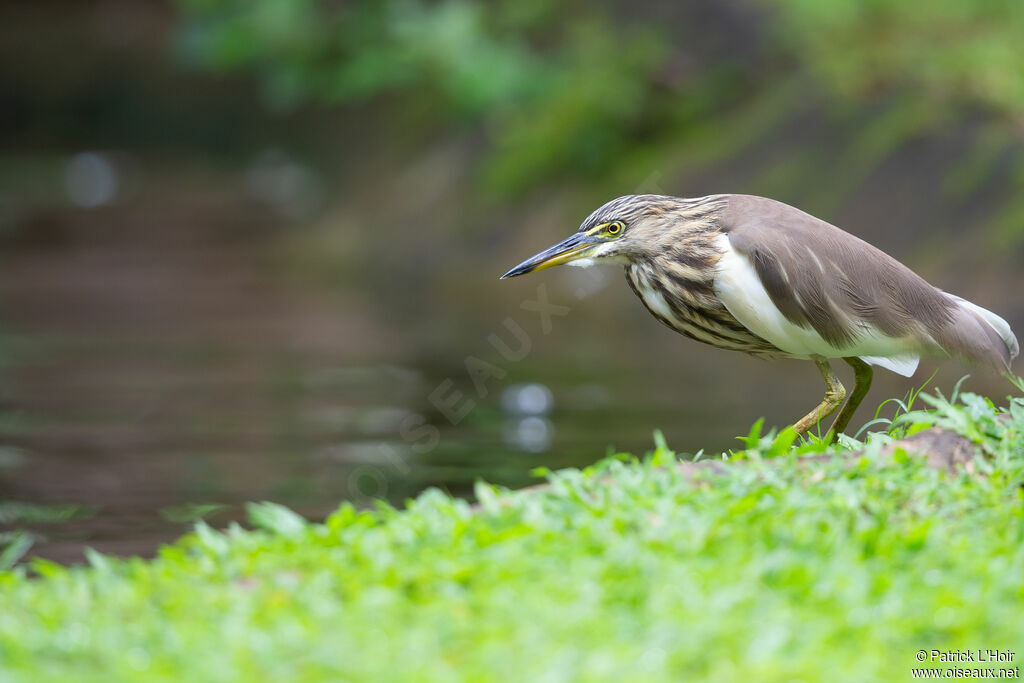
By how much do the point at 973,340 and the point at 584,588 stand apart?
2271 mm

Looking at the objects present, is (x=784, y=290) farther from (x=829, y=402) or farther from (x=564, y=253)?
(x=564, y=253)

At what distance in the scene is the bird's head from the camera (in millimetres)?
5023

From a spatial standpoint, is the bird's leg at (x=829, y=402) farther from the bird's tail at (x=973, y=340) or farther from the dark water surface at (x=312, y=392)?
the dark water surface at (x=312, y=392)

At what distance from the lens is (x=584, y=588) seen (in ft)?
10.8

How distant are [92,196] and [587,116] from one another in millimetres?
12934

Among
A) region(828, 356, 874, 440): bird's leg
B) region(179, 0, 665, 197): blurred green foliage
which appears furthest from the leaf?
region(179, 0, 665, 197): blurred green foliage

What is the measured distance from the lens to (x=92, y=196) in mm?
24891

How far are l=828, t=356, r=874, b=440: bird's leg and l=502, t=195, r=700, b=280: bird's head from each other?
853 millimetres

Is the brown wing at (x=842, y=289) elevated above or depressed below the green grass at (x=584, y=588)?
above

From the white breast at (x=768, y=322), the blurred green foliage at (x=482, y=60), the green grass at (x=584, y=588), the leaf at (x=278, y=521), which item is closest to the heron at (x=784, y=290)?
the white breast at (x=768, y=322)

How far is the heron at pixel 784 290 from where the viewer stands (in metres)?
4.75

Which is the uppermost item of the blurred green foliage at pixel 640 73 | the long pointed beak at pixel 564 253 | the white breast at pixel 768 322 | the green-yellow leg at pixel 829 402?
the blurred green foliage at pixel 640 73

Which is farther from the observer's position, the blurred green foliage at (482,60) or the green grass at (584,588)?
the blurred green foliage at (482,60)

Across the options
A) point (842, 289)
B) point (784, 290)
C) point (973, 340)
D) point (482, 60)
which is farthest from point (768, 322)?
point (482, 60)
